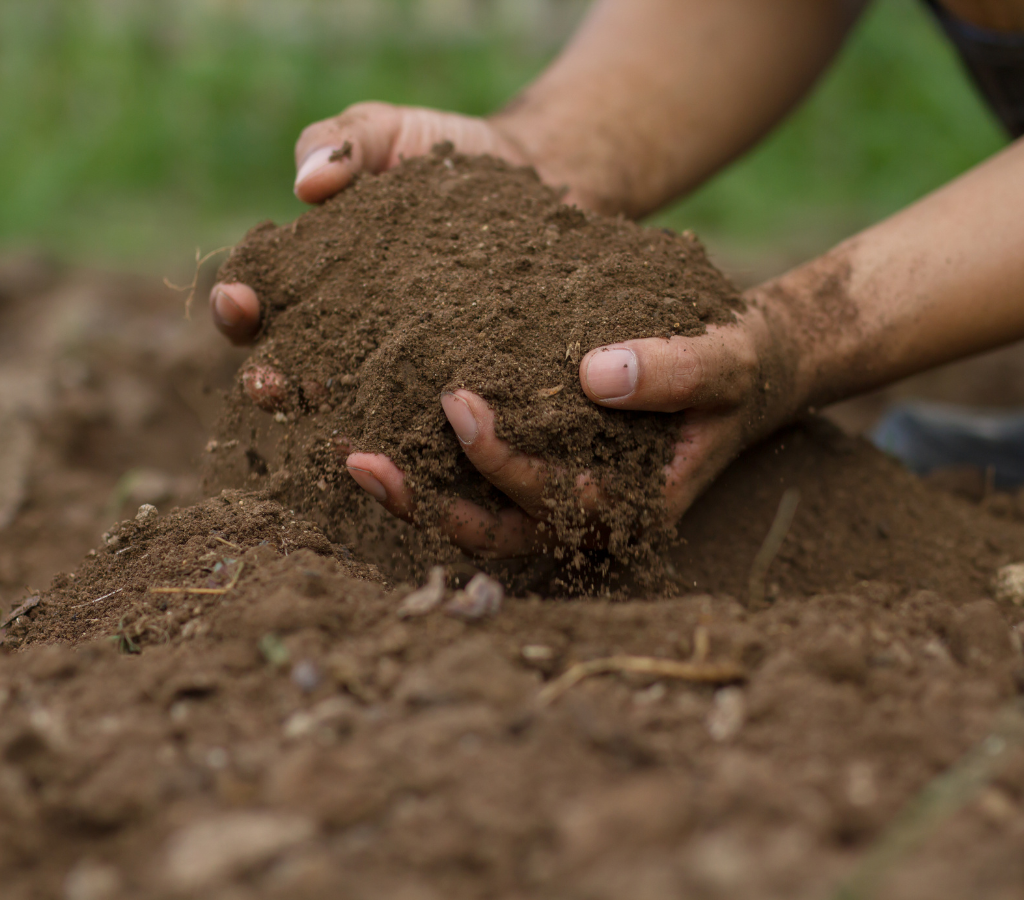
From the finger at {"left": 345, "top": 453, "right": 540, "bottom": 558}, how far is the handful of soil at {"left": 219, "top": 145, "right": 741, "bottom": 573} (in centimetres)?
3

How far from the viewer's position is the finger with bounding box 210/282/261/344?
181 cm

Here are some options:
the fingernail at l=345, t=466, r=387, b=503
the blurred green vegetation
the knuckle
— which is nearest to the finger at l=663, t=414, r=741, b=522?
the knuckle

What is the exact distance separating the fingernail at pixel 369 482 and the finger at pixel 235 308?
1.57 ft

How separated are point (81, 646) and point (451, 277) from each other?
0.89 metres

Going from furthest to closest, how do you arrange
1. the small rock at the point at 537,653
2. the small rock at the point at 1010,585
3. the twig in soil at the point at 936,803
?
the small rock at the point at 1010,585 < the small rock at the point at 537,653 < the twig in soil at the point at 936,803

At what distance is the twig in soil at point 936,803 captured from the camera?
0.74 meters

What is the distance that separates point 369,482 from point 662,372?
54 centimetres

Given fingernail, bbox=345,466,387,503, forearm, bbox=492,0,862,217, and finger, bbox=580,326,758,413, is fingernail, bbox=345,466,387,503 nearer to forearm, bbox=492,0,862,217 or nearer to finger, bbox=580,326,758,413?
finger, bbox=580,326,758,413

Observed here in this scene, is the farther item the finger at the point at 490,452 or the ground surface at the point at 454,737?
the finger at the point at 490,452

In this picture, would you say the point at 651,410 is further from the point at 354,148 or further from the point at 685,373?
the point at 354,148

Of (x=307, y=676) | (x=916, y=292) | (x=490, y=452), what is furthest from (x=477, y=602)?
(x=916, y=292)

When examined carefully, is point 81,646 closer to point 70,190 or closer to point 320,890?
point 320,890

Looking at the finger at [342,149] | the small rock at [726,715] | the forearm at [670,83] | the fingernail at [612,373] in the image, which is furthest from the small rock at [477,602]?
the forearm at [670,83]

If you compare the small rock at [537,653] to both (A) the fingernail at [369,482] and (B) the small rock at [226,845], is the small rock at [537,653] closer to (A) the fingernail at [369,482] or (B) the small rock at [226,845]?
(B) the small rock at [226,845]
